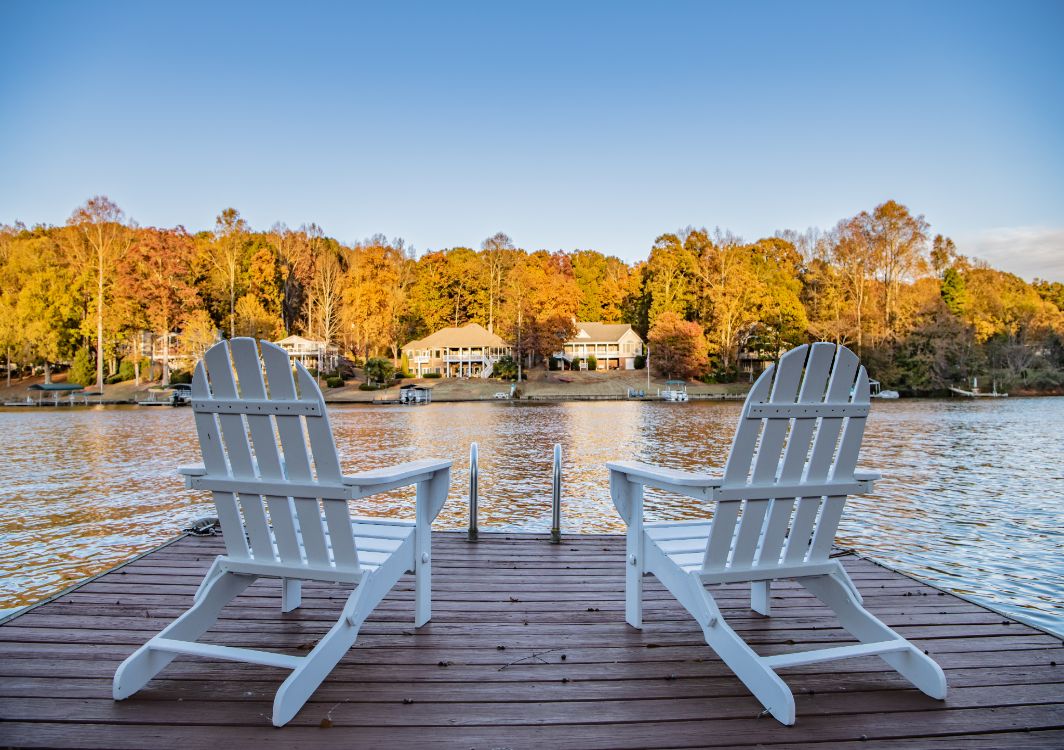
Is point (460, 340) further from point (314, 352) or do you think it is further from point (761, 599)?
point (761, 599)

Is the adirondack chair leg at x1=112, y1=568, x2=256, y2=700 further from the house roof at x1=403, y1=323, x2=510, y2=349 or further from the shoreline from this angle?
the house roof at x1=403, y1=323, x2=510, y2=349

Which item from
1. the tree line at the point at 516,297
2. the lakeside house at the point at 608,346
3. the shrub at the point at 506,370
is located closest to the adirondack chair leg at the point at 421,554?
the tree line at the point at 516,297

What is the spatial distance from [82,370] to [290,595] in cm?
5147

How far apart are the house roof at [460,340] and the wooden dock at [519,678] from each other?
4932 cm

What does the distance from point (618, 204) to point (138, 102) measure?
116ft

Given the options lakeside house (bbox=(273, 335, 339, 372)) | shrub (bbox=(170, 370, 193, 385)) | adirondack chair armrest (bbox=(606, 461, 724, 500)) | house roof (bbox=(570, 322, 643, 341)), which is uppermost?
house roof (bbox=(570, 322, 643, 341))

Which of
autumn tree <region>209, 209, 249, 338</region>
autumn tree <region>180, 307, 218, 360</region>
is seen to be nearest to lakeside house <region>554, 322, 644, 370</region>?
autumn tree <region>209, 209, 249, 338</region>

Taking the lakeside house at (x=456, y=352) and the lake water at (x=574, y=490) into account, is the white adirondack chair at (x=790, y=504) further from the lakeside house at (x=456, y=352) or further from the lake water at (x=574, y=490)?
the lakeside house at (x=456, y=352)

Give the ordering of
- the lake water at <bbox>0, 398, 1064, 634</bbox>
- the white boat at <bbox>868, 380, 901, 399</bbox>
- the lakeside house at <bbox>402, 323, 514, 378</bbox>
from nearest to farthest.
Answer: the lake water at <bbox>0, 398, 1064, 634</bbox> < the white boat at <bbox>868, 380, 901, 399</bbox> < the lakeside house at <bbox>402, 323, 514, 378</bbox>

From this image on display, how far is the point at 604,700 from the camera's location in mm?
2158

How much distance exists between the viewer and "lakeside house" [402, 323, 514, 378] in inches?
2099

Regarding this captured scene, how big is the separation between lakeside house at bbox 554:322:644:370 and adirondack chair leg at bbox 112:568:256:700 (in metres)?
56.3

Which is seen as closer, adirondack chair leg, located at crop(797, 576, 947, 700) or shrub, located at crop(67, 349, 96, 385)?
adirondack chair leg, located at crop(797, 576, 947, 700)

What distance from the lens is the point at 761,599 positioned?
3.05 meters
